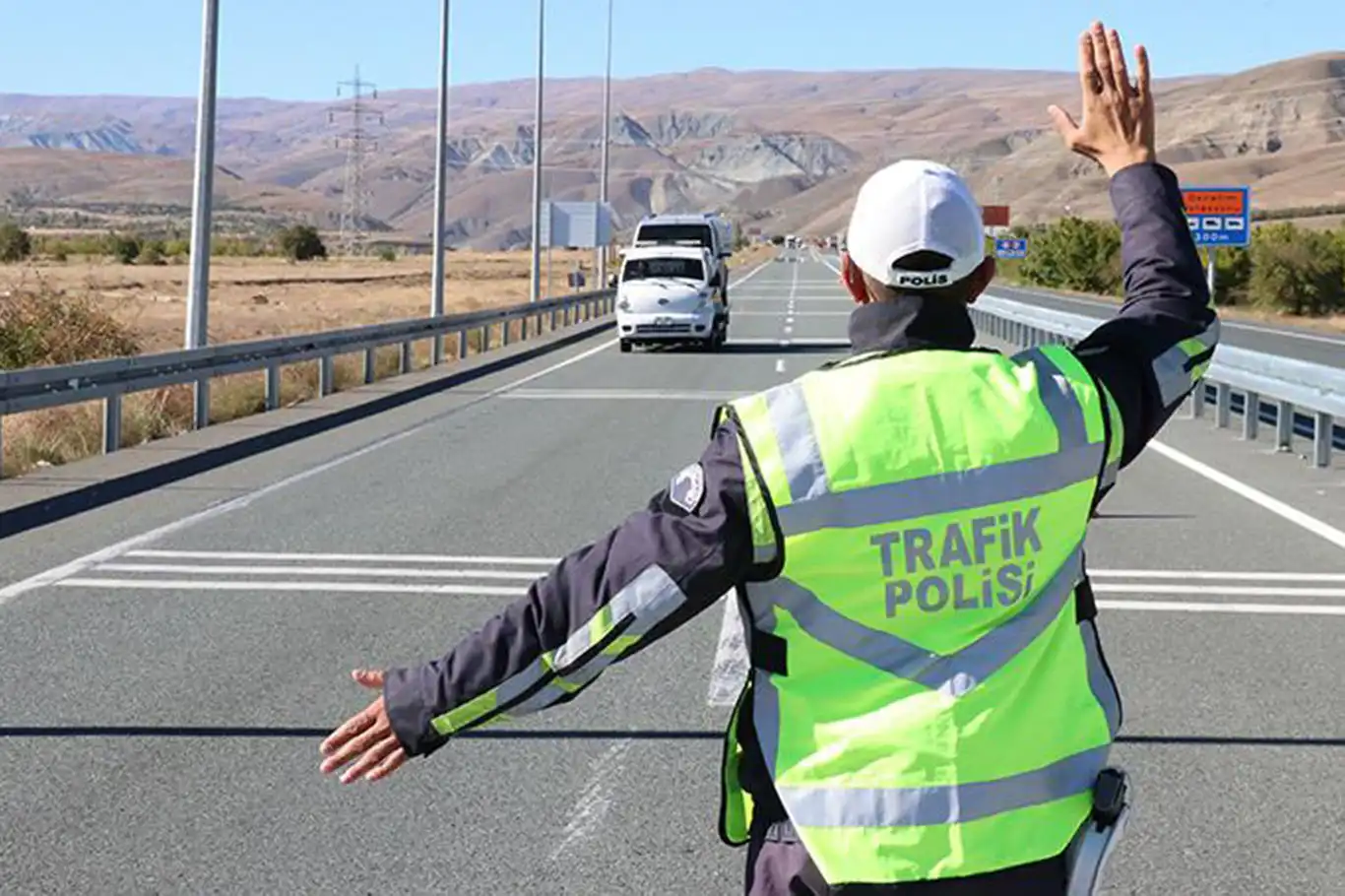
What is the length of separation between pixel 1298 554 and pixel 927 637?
10.6 meters

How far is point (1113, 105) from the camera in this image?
3.61 metres

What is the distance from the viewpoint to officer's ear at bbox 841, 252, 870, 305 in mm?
3248

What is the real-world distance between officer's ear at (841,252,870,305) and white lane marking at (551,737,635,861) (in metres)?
3.45

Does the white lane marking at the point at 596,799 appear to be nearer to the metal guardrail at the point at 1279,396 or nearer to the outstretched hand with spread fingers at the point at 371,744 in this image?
the outstretched hand with spread fingers at the point at 371,744

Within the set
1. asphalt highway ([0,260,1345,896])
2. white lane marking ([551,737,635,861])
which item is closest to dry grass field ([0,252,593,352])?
asphalt highway ([0,260,1345,896])

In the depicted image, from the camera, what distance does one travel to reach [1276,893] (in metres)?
6.07

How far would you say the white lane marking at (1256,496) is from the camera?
13.9m

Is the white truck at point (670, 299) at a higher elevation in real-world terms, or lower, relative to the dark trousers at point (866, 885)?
higher

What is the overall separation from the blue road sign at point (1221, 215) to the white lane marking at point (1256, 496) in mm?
21575

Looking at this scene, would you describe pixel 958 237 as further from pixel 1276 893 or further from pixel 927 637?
pixel 1276 893

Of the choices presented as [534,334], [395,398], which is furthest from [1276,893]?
[534,334]

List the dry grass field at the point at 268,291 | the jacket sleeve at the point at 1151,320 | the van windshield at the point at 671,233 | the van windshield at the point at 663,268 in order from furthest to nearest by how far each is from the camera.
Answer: the dry grass field at the point at 268,291
the van windshield at the point at 671,233
the van windshield at the point at 663,268
the jacket sleeve at the point at 1151,320

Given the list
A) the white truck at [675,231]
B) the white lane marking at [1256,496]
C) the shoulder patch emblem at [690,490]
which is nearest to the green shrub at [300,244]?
the white truck at [675,231]

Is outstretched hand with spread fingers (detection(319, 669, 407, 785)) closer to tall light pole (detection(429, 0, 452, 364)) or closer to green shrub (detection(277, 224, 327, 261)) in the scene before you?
tall light pole (detection(429, 0, 452, 364))
